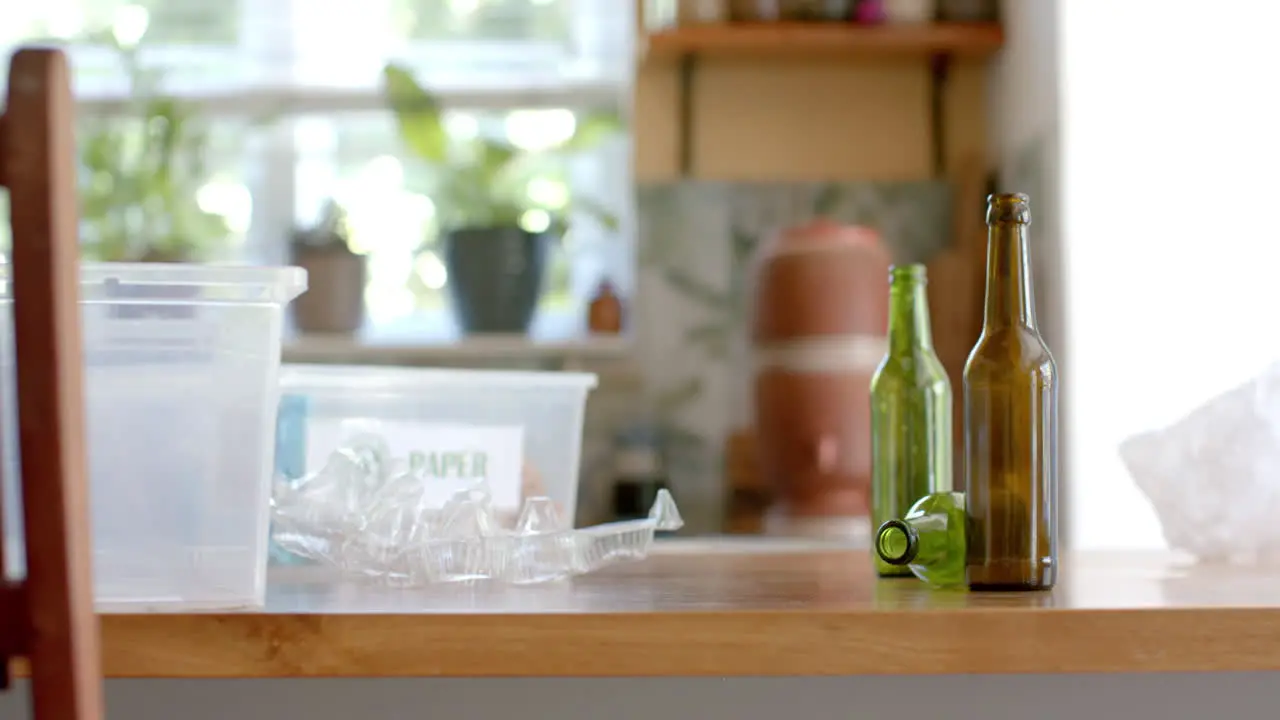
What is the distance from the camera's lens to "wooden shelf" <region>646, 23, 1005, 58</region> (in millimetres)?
2623

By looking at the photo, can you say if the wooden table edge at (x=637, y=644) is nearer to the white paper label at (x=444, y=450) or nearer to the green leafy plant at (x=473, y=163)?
the white paper label at (x=444, y=450)

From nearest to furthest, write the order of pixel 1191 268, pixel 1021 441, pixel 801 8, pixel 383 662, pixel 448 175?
pixel 383 662 → pixel 1021 441 → pixel 1191 268 → pixel 801 8 → pixel 448 175

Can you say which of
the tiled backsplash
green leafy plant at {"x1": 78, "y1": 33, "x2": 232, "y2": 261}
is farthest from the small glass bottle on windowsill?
green leafy plant at {"x1": 78, "y1": 33, "x2": 232, "y2": 261}

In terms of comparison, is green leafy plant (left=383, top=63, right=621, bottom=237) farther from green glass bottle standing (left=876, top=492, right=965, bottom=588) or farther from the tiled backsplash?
green glass bottle standing (left=876, top=492, right=965, bottom=588)

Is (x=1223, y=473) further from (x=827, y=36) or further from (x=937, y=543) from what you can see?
(x=827, y=36)

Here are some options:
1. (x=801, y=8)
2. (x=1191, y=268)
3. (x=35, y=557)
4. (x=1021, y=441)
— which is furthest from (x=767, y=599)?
(x=801, y=8)

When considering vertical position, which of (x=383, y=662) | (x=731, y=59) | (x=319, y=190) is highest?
(x=731, y=59)

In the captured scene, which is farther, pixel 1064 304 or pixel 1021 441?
pixel 1064 304

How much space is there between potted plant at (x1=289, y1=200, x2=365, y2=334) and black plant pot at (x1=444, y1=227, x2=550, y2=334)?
7.6 inches

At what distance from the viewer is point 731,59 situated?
284 centimetres

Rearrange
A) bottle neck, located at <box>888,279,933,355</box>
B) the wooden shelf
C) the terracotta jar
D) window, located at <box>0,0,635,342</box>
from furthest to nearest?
window, located at <box>0,0,635,342</box> → the wooden shelf → the terracotta jar → bottle neck, located at <box>888,279,933,355</box>

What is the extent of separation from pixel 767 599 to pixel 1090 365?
157 centimetres

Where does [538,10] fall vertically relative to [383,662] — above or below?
above

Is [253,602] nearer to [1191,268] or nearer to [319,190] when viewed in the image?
[1191,268]
